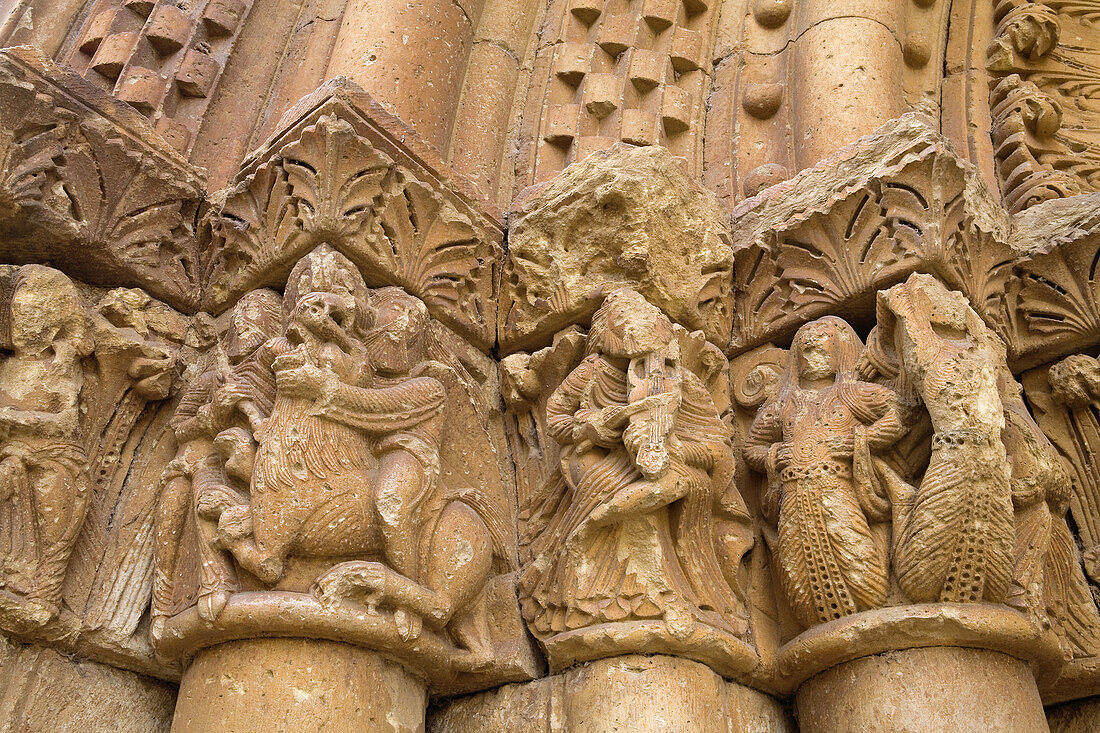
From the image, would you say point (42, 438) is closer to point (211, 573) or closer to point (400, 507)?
point (211, 573)

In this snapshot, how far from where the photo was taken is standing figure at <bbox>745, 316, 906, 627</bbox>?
7.68ft

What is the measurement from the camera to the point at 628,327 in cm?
259

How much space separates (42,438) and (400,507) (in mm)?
972

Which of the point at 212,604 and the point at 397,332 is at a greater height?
the point at 397,332

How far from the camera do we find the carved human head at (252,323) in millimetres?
2596

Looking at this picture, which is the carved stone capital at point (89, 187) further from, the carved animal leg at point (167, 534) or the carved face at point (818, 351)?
the carved face at point (818, 351)

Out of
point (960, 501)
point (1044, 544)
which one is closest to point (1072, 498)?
point (1044, 544)

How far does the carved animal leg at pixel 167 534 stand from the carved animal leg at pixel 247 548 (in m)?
0.24

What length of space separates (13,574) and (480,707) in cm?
122

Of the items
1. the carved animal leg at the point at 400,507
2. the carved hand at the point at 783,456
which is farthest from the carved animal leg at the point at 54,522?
the carved hand at the point at 783,456

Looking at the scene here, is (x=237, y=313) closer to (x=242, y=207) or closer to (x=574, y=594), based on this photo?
(x=242, y=207)

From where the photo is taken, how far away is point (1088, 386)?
2.84 metres

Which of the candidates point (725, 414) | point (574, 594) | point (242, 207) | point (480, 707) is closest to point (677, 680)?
point (574, 594)

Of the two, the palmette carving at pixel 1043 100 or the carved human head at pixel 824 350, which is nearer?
the carved human head at pixel 824 350
